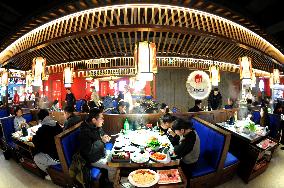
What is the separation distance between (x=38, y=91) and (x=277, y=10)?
1581 centimetres

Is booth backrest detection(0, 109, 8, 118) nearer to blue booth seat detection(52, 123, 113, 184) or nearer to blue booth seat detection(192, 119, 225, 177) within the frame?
blue booth seat detection(52, 123, 113, 184)

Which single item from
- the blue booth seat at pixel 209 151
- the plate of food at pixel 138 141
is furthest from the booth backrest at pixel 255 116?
the plate of food at pixel 138 141

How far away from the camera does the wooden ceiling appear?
438 cm

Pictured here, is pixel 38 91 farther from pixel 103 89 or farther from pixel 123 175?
pixel 123 175

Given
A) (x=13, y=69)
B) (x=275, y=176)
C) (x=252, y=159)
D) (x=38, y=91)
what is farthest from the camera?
(x=38, y=91)

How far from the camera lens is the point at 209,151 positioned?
432cm

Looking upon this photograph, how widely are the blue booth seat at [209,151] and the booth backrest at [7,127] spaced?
508cm

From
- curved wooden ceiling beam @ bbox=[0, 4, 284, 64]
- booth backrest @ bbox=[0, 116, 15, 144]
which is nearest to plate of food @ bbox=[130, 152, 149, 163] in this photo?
curved wooden ceiling beam @ bbox=[0, 4, 284, 64]

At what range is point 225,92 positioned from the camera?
40.6 feet

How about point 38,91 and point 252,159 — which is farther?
point 38,91

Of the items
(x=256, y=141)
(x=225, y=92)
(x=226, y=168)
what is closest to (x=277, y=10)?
(x=225, y=92)

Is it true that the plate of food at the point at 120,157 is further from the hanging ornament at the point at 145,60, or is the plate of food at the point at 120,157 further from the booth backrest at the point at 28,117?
the booth backrest at the point at 28,117

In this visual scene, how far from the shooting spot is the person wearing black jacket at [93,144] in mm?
3367

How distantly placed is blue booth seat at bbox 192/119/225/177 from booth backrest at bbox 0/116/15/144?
5076mm
